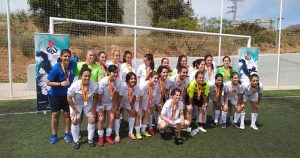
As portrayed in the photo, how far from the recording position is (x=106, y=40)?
31.7ft

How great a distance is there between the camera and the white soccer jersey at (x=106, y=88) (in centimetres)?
425

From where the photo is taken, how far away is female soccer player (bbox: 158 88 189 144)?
4.61 metres

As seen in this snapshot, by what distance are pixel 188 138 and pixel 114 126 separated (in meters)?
1.31

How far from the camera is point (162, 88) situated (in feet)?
16.2

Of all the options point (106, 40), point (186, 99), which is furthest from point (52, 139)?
point (106, 40)

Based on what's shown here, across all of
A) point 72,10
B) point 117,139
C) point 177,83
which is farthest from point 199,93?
point 72,10

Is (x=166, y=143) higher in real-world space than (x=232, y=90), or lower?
lower

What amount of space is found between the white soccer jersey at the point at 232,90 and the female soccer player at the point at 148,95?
5.07ft

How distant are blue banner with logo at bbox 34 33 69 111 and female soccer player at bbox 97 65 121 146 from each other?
218cm

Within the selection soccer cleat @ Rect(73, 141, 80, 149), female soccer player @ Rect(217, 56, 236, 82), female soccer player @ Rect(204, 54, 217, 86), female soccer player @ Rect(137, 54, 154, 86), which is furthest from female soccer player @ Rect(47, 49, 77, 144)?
female soccer player @ Rect(217, 56, 236, 82)

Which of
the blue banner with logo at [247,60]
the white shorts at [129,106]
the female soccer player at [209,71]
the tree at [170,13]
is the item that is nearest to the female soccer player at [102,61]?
the white shorts at [129,106]

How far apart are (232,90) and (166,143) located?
1857mm

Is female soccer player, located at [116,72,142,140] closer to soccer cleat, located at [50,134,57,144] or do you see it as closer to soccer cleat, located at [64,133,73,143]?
soccer cleat, located at [64,133,73,143]

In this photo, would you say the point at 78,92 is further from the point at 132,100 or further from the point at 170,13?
the point at 170,13
